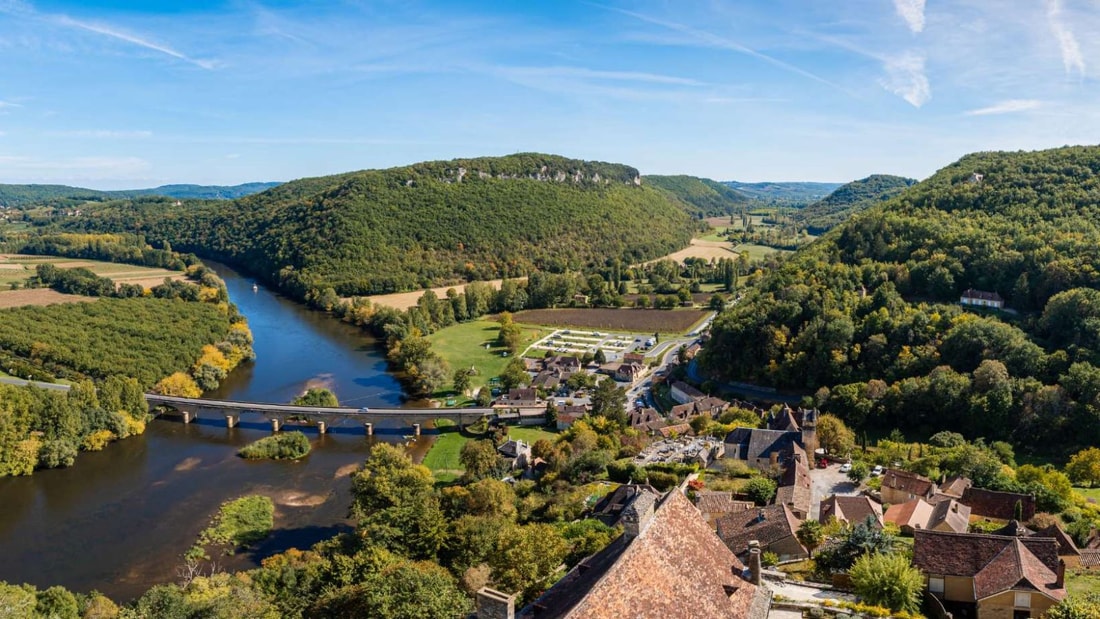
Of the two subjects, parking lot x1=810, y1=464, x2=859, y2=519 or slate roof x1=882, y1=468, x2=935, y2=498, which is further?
parking lot x1=810, y1=464, x2=859, y2=519

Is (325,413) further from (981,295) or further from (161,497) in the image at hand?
(981,295)

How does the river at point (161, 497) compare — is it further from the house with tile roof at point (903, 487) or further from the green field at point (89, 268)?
the green field at point (89, 268)

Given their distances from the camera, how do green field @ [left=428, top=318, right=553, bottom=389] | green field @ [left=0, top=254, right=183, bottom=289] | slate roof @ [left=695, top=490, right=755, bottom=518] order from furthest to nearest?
1. green field @ [left=0, top=254, right=183, bottom=289]
2. green field @ [left=428, top=318, right=553, bottom=389]
3. slate roof @ [left=695, top=490, right=755, bottom=518]

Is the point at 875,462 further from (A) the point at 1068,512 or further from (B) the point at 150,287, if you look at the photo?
(B) the point at 150,287

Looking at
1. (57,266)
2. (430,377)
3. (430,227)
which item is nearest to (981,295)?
(430,377)

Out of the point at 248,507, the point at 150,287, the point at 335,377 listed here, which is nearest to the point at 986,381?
the point at 248,507

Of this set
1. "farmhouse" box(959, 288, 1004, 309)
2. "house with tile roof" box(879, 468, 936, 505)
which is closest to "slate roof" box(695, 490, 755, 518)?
"house with tile roof" box(879, 468, 936, 505)

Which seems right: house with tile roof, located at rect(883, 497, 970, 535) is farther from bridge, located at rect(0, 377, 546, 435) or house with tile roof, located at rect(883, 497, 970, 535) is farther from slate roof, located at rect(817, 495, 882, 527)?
bridge, located at rect(0, 377, 546, 435)
